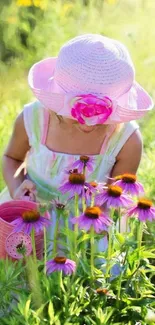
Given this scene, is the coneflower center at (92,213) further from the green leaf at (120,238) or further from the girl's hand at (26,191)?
the girl's hand at (26,191)

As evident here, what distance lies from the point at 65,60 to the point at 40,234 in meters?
0.50

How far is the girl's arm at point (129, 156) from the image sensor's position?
237cm

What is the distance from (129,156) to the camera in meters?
2.37

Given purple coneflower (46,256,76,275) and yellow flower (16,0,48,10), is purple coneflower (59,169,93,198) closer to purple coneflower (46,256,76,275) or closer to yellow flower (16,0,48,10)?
purple coneflower (46,256,76,275)

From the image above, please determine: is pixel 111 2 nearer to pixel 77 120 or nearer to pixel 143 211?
pixel 77 120

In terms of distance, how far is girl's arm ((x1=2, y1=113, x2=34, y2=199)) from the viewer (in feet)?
7.96

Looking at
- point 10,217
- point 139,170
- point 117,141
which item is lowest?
point 139,170

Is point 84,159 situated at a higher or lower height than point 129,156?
higher

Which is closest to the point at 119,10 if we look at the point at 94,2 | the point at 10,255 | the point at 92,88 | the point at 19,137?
the point at 94,2

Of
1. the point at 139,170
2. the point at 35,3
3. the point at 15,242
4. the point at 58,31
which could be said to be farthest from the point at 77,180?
the point at 35,3

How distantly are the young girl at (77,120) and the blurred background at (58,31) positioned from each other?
1.02 m

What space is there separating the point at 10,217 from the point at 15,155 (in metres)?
0.39

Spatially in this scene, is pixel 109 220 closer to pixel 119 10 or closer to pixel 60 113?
pixel 60 113

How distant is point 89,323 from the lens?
169cm
